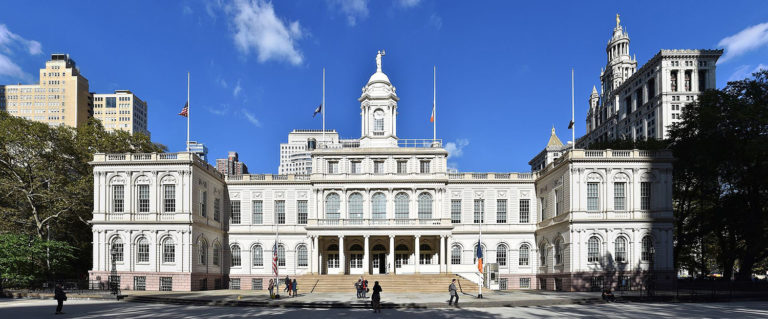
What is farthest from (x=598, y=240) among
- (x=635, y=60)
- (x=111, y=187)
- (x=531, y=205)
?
(x=635, y=60)

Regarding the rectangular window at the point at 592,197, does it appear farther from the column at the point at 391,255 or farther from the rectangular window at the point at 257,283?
the rectangular window at the point at 257,283

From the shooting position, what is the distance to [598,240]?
146 ft

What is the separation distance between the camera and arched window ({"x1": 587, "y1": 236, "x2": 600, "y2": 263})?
44.4 meters

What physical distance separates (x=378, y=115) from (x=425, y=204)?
991 centimetres

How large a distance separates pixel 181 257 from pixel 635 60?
13521cm

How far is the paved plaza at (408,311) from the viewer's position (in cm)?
2736

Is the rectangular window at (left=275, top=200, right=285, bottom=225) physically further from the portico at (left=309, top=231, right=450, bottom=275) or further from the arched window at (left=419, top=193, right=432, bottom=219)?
the arched window at (left=419, top=193, right=432, bottom=219)

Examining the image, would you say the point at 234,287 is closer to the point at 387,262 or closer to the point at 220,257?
the point at 220,257

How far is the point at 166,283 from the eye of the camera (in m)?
44.8

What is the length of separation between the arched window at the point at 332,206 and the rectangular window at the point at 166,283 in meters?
14.3

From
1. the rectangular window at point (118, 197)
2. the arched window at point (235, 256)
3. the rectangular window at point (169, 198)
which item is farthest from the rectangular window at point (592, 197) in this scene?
the rectangular window at point (118, 197)

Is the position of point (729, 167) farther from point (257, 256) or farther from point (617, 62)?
point (617, 62)

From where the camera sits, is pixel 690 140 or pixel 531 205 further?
pixel 531 205

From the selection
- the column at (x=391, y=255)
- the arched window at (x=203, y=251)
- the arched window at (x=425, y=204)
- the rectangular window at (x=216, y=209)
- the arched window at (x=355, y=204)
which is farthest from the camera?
the arched window at (x=425, y=204)
